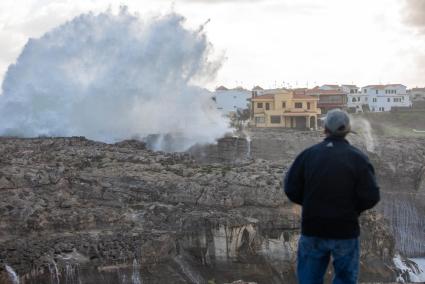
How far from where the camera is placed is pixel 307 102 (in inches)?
2208

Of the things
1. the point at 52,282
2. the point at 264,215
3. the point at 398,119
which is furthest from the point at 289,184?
the point at 398,119

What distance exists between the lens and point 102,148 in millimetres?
30094

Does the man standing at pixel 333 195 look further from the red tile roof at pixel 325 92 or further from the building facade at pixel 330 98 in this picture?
the red tile roof at pixel 325 92

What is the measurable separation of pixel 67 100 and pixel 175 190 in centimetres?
1427

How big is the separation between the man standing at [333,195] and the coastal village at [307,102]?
42.0m

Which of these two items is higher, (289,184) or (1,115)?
(1,115)

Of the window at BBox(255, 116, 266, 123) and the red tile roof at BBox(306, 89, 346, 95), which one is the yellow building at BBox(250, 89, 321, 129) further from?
the red tile roof at BBox(306, 89, 346, 95)

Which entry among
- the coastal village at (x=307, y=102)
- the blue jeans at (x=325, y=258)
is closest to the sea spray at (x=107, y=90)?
the coastal village at (x=307, y=102)

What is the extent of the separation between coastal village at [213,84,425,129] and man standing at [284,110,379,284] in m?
42.0

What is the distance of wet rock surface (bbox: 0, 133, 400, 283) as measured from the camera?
20188 mm

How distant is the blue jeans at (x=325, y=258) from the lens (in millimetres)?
5430

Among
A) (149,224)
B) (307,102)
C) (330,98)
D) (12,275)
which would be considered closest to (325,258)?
(12,275)

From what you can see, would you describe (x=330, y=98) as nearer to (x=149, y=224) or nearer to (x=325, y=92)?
(x=325, y=92)

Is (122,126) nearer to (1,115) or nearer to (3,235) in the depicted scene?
(1,115)
